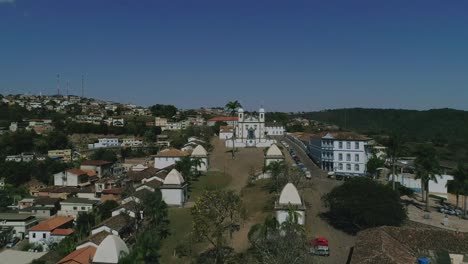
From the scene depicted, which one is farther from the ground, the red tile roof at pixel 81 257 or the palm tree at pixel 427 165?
the palm tree at pixel 427 165

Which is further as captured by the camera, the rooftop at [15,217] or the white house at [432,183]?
the white house at [432,183]

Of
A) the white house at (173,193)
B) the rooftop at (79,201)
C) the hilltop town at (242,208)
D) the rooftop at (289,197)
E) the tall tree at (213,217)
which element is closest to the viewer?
the hilltop town at (242,208)

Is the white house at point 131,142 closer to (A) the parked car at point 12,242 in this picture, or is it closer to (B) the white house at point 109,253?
(A) the parked car at point 12,242

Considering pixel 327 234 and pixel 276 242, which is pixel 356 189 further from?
pixel 276 242

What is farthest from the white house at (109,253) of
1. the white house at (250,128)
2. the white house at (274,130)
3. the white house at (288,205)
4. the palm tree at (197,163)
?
the white house at (274,130)

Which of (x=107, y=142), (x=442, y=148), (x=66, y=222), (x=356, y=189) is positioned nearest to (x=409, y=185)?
(x=356, y=189)

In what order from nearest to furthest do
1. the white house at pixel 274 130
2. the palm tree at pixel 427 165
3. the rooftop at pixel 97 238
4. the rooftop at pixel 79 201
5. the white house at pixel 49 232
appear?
1. the rooftop at pixel 97 238
2. the palm tree at pixel 427 165
3. the white house at pixel 49 232
4. the rooftop at pixel 79 201
5. the white house at pixel 274 130

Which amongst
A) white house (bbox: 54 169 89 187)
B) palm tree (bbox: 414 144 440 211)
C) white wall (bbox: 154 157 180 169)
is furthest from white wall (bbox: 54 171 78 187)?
palm tree (bbox: 414 144 440 211)
